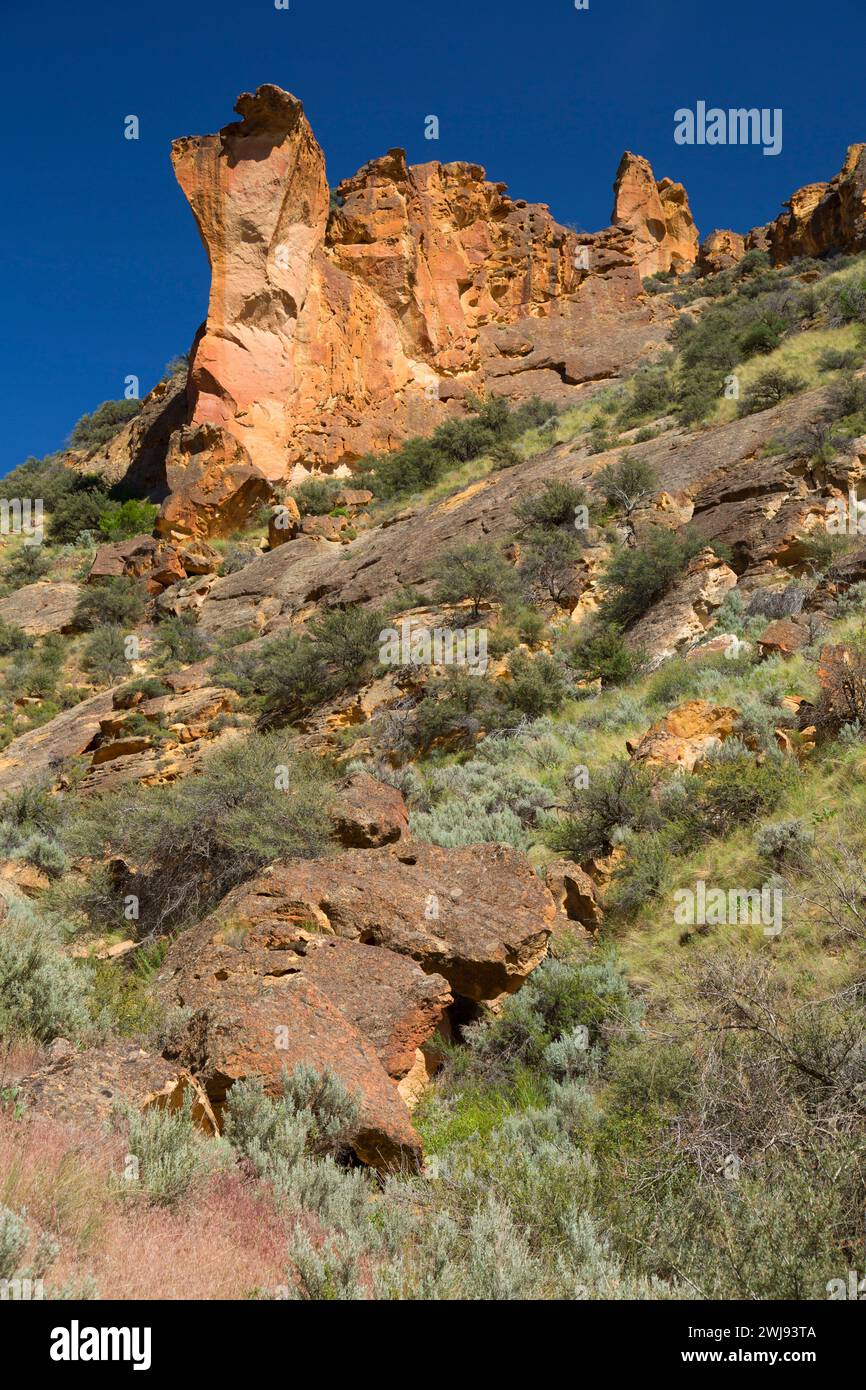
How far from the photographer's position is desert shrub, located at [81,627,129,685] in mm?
19125

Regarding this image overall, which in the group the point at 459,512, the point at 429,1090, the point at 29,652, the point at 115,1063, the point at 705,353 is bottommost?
the point at 429,1090

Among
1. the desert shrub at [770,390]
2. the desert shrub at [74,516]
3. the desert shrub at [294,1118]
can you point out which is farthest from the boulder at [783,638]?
the desert shrub at [74,516]

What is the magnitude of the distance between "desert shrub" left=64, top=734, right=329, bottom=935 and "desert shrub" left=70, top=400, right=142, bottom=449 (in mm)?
35424

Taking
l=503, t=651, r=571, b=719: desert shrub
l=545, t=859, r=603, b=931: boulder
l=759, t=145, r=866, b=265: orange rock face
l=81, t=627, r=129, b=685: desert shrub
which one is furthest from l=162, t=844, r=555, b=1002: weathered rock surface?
l=759, t=145, r=866, b=265: orange rock face

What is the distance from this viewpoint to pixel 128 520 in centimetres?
2944

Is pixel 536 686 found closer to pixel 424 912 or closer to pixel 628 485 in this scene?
pixel 424 912

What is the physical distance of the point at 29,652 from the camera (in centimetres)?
2112

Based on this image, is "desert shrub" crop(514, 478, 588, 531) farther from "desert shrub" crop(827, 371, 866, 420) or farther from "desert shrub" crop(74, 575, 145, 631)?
"desert shrub" crop(74, 575, 145, 631)

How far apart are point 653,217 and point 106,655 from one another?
34.4m

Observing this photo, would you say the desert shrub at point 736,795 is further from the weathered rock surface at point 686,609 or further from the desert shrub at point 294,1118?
the weathered rock surface at point 686,609

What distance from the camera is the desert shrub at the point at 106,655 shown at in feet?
62.7
